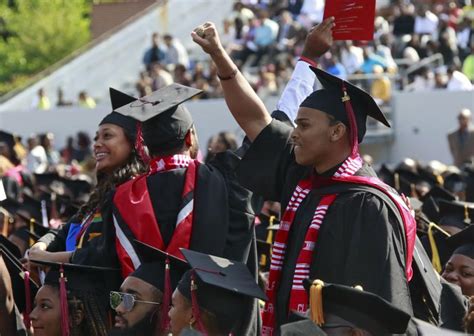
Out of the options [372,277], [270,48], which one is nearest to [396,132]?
[270,48]

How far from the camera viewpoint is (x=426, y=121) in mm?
21859

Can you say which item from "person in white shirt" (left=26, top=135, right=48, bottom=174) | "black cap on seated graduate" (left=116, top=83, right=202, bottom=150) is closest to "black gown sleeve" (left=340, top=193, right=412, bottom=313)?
"black cap on seated graduate" (left=116, top=83, right=202, bottom=150)

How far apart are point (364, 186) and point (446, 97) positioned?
16.3 meters

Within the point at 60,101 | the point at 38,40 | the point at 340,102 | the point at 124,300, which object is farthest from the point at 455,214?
the point at 38,40

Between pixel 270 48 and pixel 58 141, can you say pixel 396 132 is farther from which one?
pixel 58 141

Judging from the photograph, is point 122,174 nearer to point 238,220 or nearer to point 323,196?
point 238,220

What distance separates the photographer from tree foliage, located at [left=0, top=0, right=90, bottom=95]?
3775cm

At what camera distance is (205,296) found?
5.07m

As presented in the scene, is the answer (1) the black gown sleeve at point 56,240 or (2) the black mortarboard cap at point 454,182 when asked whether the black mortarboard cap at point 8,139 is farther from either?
(1) the black gown sleeve at point 56,240

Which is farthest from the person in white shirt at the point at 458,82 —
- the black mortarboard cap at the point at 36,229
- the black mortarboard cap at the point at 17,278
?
the black mortarboard cap at the point at 17,278

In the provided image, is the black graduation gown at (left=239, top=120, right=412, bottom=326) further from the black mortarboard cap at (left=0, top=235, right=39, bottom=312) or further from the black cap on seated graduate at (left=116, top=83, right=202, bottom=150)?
the black mortarboard cap at (left=0, top=235, right=39, bottom=312)

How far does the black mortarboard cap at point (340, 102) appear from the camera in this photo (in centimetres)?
535

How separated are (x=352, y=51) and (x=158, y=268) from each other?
17.3 metres

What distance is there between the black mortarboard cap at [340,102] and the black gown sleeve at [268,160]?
27 cm
